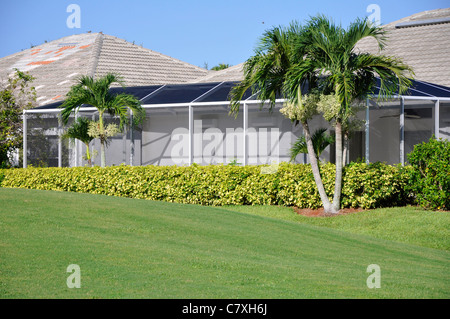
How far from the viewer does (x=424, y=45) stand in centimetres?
2700

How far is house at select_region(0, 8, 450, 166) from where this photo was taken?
2064 cm

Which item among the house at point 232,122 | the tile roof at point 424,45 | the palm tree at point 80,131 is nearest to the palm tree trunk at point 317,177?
the house at point 232,122

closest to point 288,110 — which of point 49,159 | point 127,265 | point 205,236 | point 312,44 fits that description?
point 312,44

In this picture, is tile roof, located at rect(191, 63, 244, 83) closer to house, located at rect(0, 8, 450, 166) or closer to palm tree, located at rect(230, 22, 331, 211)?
house, located at rect(0, 8, 450, 166)

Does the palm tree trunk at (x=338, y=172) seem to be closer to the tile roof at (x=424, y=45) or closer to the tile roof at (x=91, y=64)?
the tile roof at (x=424, y=45)

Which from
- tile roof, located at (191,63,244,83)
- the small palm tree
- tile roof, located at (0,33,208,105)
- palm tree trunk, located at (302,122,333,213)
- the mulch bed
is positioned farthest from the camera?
tile roof, located at (0,33,208,105)

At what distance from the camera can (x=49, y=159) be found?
2494 cm

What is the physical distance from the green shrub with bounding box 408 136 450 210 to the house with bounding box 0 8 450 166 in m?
2.38

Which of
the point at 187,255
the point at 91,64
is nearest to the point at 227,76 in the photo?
the point at 91,64

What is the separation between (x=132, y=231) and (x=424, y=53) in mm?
20022

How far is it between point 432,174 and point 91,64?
20.1 meters

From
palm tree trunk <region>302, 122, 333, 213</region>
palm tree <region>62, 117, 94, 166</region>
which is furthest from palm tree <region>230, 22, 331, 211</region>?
palm tree <region>62, 117, 94, 166</region>
